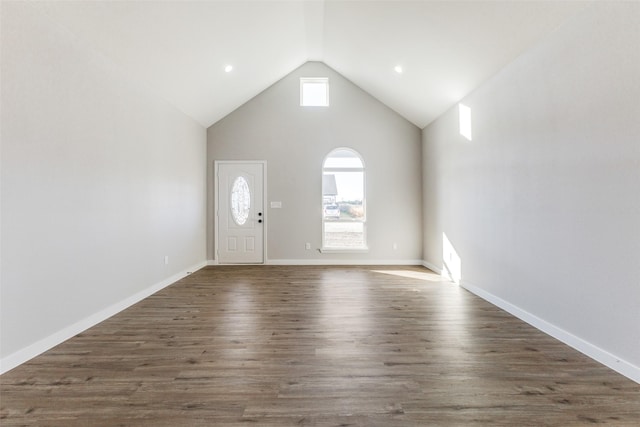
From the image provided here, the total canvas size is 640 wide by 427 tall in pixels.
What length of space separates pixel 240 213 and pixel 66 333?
158 inches

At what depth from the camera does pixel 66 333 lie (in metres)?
2.71

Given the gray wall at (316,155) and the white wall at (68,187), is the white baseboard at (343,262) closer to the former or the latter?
the gray wall at (316,155)

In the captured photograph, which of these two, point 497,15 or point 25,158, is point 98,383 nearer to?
point 25,158

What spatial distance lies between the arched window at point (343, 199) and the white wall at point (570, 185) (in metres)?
2.80

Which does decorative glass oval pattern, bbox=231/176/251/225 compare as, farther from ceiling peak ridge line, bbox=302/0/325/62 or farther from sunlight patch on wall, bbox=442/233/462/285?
sunlight patch on wall, bbox=442/233/462/285

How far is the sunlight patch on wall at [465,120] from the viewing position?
445 cm

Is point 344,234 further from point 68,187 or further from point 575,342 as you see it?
point 68,187

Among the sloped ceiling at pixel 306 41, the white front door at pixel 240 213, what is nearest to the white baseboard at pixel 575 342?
the sloped ceiling at pixel 306 41

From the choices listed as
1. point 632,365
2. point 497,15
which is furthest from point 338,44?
point 632,365

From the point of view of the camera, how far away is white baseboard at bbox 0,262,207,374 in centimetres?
221

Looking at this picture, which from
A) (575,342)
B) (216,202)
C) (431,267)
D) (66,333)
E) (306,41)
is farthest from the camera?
(216,202)

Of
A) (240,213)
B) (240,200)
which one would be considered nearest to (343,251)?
(240,213)

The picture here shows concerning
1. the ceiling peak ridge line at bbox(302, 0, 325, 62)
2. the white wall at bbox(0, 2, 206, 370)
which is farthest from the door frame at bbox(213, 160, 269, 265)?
Result: the ceiling peak ridge line at bbox(302, 0, 325, 62)

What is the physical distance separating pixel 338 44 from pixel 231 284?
14.1ft
